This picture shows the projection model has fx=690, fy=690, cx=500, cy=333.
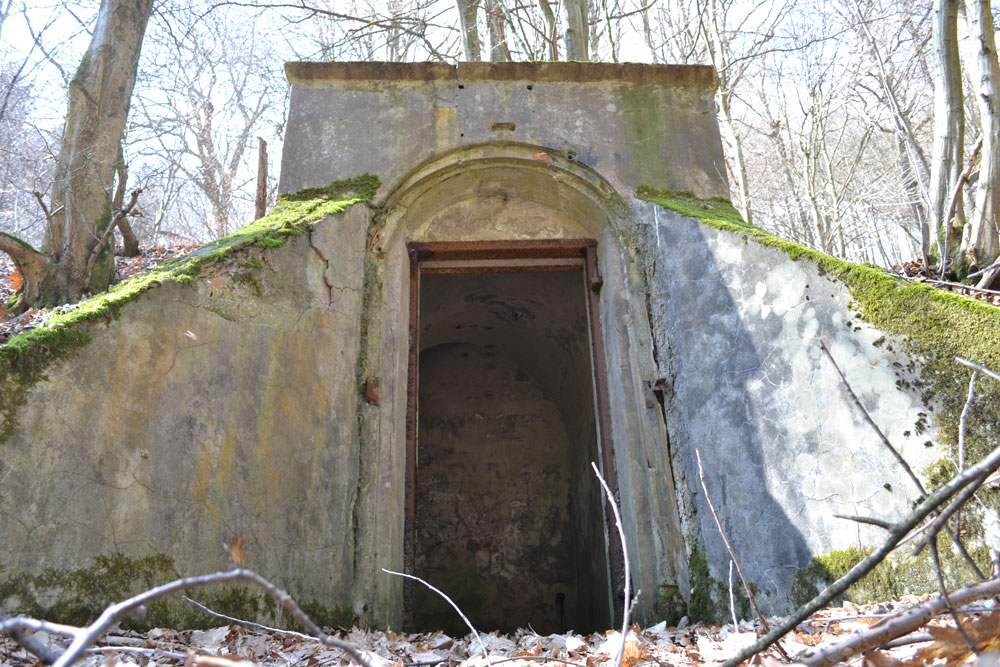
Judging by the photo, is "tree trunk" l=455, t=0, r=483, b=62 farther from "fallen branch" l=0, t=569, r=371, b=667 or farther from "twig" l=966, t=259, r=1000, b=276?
"fallen branch" l=0, t=569, r=371, b=667

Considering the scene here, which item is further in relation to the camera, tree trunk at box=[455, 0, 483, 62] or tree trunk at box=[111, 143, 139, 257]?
tree trunk at box=[455, 0, 483, 62]

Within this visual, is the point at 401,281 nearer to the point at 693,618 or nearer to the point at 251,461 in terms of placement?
the point at 251,461

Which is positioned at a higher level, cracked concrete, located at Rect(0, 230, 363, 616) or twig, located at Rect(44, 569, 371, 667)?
cracked concrete, located at Rect(0, 230, 363, 616)

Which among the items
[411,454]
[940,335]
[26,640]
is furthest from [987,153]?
[26,640]

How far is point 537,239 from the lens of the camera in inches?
251

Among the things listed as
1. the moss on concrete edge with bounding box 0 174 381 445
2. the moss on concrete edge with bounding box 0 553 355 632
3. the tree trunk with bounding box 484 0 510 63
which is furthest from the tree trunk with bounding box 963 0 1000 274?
the tree trunk with bounding box 484 0 510 63

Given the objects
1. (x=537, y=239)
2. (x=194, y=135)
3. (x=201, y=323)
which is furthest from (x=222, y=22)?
(x=201, y=323)

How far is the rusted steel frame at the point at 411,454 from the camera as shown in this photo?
5.09 metres

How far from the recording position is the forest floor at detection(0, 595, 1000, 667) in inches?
102

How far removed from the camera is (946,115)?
5.82m

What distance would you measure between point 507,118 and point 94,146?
17.2 feet

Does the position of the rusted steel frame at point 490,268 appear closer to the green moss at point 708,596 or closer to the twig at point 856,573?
the green moss at point 708,596

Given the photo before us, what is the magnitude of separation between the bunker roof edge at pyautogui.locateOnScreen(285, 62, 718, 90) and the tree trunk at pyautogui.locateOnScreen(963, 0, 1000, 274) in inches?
83.1

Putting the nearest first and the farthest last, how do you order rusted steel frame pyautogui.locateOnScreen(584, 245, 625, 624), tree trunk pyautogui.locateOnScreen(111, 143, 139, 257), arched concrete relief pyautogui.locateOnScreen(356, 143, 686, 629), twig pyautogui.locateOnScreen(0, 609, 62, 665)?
twig pyautogui.locateOnScreen(0, 609, 62, 665), arched concrete relief pyautogui.locateOnScreen(356, 143, 686, 629), rusted steel frame pyautogui.locateOnScreen(584, 245, 625, 624), tree trunk pyautogui.locateOnScreen(111, 143, 139, 257)
